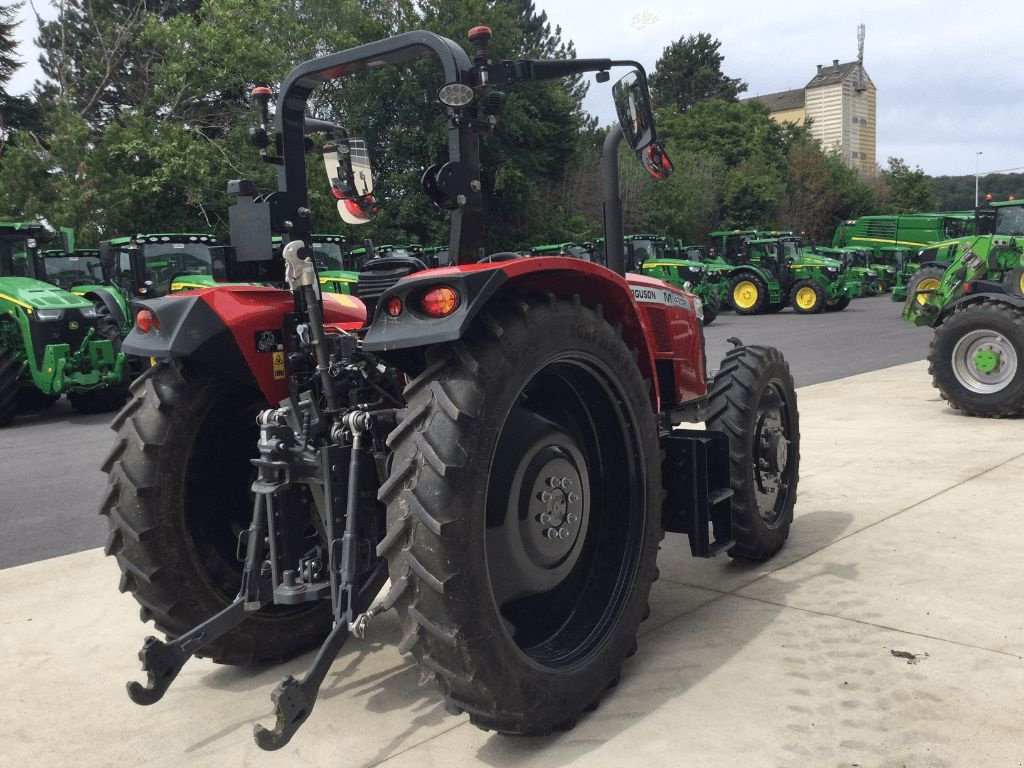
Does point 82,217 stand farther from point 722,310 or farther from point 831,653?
point 831,653

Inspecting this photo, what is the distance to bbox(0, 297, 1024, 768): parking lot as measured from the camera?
2895 mm

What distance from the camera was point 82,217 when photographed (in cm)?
2216

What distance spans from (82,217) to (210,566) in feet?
69.5

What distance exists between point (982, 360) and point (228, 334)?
295 inches

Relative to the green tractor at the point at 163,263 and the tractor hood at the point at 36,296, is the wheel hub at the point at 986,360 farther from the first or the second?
the tractor hood at the point at 36,296

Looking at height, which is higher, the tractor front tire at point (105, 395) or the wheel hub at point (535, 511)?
the wheel hub at point (535, 511)

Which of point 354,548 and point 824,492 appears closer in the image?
point 354,548

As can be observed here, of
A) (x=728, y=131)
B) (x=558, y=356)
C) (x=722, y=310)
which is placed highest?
(x=728, y=131)

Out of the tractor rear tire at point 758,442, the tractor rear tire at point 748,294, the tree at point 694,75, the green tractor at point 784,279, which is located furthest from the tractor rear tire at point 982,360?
the tree at point 694,75

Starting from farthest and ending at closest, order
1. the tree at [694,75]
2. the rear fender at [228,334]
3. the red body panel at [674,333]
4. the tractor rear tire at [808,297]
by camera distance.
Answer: the tree at [694,75], the tractor rear tire at [808,297], the red body panel at [674,333], the rear fender at [228,334]

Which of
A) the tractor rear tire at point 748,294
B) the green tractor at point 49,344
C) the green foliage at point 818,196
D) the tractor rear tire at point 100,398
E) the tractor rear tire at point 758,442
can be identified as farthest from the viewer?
the green foliage at point 818,196

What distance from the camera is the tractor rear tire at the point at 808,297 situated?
25.2m

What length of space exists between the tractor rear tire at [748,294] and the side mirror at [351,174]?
936 inches

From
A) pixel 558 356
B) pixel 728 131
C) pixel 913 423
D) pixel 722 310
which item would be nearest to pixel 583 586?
pixel 558 356
